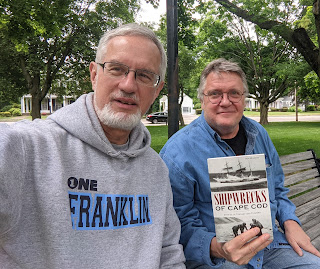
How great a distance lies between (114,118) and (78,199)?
438mm

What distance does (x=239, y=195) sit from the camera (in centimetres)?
161

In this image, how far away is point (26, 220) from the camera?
1.23 metres

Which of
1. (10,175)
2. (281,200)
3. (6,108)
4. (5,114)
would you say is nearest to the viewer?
(10,175)

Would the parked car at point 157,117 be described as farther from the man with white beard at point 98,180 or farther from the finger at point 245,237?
the finger at point 245,237

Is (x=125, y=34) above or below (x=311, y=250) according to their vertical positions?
above

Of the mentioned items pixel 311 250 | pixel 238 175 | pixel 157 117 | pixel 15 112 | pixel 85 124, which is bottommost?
pixel 311 250

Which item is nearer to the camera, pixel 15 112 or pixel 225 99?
pixel 225 99

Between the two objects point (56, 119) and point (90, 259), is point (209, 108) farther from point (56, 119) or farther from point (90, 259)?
point (90, 259)

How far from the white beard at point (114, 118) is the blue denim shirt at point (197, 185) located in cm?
62

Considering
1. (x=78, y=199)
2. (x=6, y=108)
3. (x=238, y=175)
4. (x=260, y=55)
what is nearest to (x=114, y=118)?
(x=78, y=199)

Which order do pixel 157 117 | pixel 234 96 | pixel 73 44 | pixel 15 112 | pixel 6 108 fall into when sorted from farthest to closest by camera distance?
pixel 6 108 → pixel 15 112 → pixel 157 117 → pixel 73 44 → pixel 234 96

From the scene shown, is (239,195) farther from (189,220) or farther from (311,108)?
(311,108)

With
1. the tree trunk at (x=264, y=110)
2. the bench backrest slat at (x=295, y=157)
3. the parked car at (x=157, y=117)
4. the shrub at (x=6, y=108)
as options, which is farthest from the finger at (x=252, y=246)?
the shrub at (x=6, y=108)

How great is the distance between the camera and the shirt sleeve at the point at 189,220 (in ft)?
6.40
